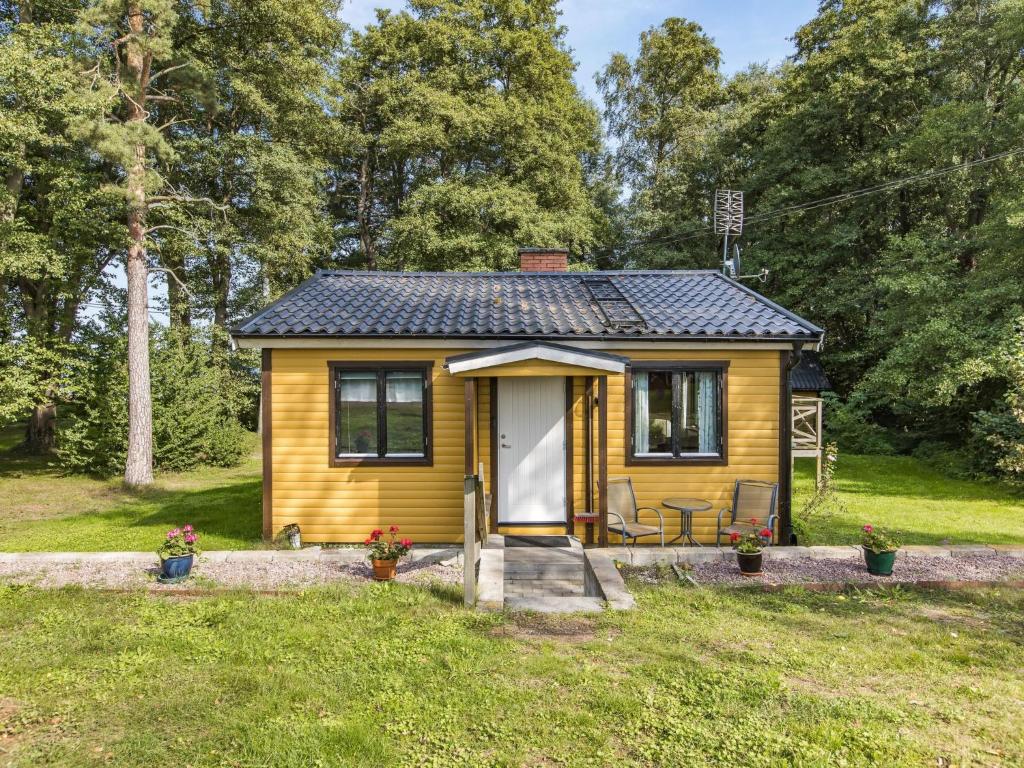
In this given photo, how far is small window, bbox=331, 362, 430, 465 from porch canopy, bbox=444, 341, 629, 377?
977 mm

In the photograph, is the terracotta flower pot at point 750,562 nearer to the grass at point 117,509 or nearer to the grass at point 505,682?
the grass at point 505,682

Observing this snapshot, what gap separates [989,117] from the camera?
53.9ft

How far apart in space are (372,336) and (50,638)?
177 inches

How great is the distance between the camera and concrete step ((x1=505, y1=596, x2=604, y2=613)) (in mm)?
5426

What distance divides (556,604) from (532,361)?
3.02m

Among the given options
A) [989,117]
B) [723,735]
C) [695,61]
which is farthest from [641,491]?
[695,61]

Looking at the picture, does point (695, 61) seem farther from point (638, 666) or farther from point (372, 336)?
point (638, 666)

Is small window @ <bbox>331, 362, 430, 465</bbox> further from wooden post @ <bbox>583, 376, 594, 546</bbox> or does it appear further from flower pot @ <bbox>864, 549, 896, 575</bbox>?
flower pot @ <bbox>864, 549, 896, 575</bbox>

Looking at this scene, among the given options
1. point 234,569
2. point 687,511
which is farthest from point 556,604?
point 234,569

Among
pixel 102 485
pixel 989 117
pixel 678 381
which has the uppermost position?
pixel 989 117

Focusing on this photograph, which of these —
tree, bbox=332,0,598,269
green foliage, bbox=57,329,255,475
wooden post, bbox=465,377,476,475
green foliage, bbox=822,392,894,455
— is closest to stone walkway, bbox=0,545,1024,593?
wooden post, bbox=465,377,476,475

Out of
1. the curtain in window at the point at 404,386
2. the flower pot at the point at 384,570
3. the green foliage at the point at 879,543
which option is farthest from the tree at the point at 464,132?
the green foliage at the point at 879,543

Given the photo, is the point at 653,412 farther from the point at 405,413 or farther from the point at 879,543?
the point at 405,413

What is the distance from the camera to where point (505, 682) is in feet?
13.4
